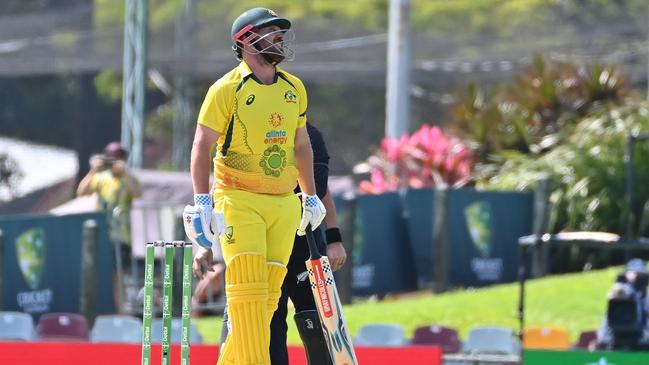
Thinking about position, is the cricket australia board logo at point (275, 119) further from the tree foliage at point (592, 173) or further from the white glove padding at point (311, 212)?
the tree foliage at point (592, 173)

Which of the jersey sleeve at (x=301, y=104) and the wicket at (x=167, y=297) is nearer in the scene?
the wicket at (x=167, y=297)

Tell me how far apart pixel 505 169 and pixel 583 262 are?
7.07ft

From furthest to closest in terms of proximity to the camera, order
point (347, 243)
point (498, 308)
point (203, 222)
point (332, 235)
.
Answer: point (347, 243) < point (498, 308) < point (332, 235) < point (203, 222)

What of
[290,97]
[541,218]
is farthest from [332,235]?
[541,218]

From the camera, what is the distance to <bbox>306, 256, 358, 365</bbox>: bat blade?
816 cm

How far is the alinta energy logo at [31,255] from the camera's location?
54.9ft

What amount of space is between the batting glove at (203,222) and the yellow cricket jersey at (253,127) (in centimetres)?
28

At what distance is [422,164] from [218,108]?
14.6 metres

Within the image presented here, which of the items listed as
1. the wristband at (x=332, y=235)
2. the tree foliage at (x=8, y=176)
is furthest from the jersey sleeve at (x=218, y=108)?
the tree foliage at (x=8, y=176)

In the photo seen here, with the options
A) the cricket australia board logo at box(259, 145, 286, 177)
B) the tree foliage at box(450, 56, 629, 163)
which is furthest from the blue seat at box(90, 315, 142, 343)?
the tree foliage at box(450, 56, 629, 163)

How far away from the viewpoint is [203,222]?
7707 millimetres

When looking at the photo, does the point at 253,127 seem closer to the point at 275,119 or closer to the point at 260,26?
the point at 275,119

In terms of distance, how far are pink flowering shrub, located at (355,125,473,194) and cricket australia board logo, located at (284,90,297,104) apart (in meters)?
13.9

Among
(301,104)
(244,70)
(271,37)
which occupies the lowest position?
(301,104)
